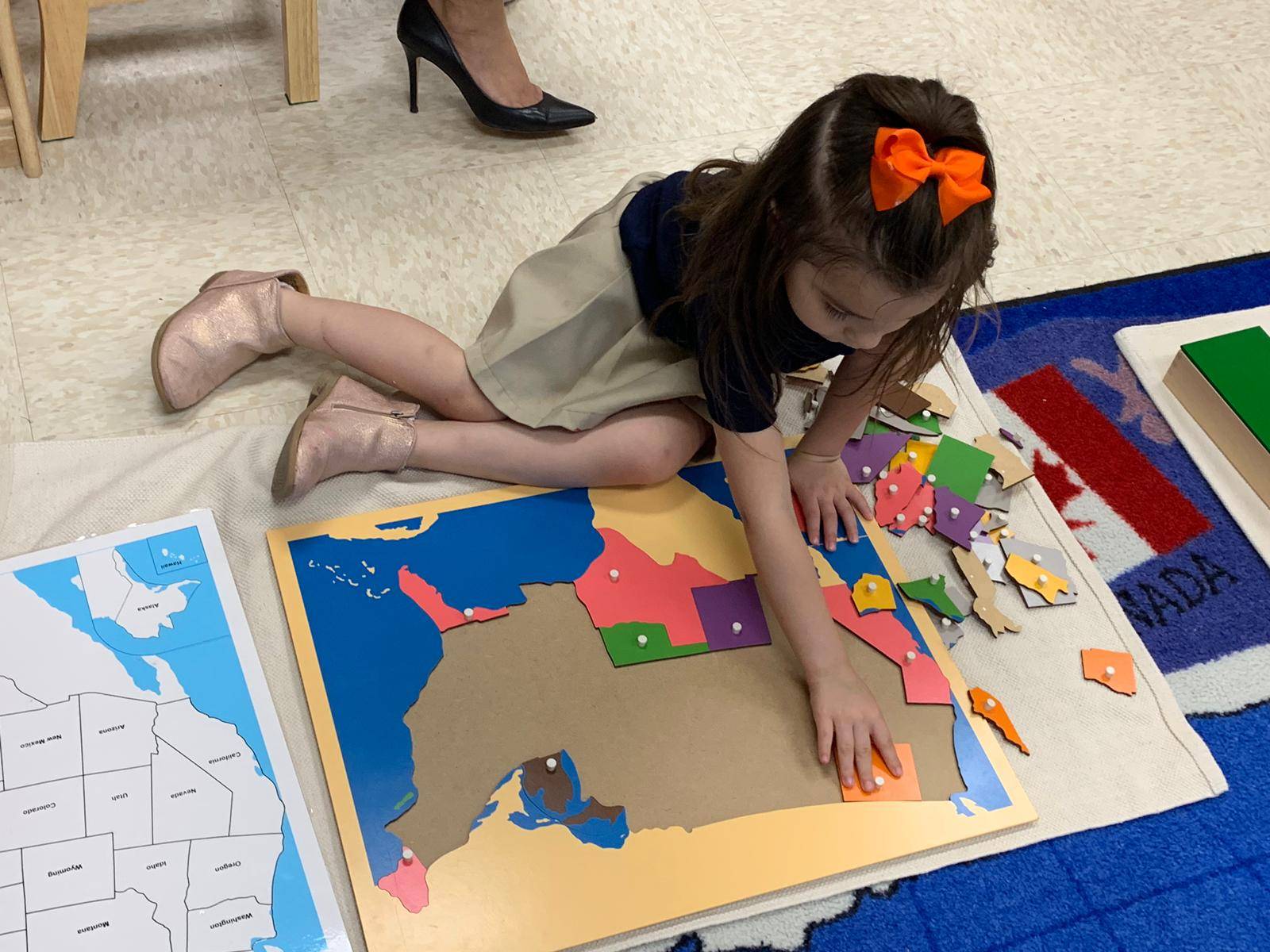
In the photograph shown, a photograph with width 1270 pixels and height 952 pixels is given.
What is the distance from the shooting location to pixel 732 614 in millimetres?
1091

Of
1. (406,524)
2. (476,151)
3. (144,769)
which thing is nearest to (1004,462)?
(406,524)

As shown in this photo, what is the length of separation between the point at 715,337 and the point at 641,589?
0.25 metres

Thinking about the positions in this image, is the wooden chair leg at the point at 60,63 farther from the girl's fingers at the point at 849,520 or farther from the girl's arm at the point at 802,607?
the girl's fingers at the point at 849,520

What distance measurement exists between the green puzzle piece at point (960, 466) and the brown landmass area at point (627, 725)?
0.22m

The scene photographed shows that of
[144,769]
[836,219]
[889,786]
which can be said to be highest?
[836,219]

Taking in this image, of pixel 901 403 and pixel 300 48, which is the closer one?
pixel 901 403

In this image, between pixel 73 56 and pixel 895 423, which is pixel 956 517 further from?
pixel 73 56

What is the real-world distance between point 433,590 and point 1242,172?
122 centimetres

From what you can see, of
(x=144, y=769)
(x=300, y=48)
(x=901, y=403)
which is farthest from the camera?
(x=300, y=48)

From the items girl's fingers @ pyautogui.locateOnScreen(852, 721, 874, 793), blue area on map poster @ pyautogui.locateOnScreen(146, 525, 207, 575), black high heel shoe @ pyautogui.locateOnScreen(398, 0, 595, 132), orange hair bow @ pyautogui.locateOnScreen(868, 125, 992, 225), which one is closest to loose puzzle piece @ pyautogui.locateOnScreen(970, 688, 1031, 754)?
girl's fingers @ pyautogui.locateOnScreen(852, 721, 874, 793)

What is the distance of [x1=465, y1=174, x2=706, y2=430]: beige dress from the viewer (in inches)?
43.0

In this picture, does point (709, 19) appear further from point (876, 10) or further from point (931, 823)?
point (931, 823)

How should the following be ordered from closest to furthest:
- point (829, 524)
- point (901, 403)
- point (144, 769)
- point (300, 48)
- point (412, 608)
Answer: point (144, 769) < point (412, 608) < point (829, 524) < point (901, 403) < point (300, 48)

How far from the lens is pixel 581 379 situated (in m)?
1.13
